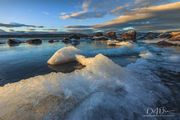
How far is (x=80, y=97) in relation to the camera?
5.52 meters

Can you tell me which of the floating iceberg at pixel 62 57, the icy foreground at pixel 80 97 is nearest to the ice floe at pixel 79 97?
the icy foreground at pixel 80 97

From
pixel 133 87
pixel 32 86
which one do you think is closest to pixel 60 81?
pixel 32 86

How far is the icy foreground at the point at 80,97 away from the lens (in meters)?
4.69

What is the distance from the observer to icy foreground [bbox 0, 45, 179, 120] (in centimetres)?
469

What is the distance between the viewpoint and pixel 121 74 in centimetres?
774

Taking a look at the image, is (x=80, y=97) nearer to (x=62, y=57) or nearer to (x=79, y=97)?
(x=79, y=97)

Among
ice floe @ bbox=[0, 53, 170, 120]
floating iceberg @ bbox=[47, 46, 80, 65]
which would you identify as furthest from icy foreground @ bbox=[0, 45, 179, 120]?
floating iceberg @ bbox=[47, 46, 80, 65]

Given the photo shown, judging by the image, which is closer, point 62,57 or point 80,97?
point 80,97

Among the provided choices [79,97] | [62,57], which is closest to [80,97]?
[79,97]

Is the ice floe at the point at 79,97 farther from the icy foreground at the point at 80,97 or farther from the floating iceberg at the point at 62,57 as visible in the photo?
the floating iceberg at the point at 62,57

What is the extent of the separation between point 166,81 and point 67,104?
4.85 m

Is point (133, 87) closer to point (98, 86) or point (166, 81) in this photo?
point (98, 86)

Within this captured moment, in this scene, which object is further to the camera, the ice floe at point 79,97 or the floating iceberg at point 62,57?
the floating iceberg at point 62,57

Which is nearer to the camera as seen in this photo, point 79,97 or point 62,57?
point 79,97
